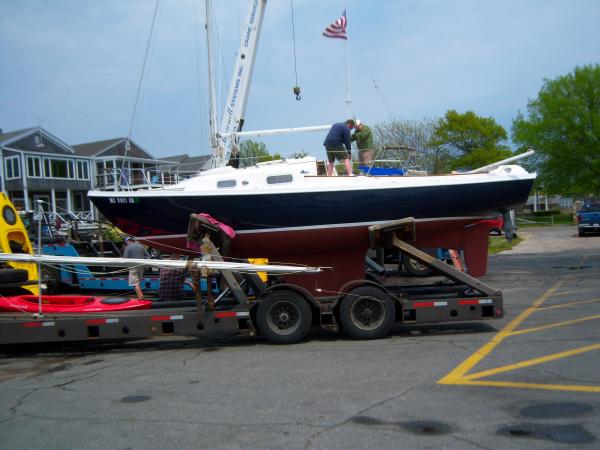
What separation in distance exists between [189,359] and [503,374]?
3744mm

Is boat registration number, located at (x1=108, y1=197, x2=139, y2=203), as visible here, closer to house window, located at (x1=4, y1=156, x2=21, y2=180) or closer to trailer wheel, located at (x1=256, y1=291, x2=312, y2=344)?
trailer wheel, located at (x1=256, y1=291, x2=312, y2=344)

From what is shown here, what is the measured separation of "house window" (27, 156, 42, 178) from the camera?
30.4 metres

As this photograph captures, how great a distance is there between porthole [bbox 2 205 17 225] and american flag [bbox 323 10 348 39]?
6608 millimetres

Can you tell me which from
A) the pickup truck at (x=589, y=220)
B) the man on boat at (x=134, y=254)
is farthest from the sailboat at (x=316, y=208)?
the pickup truck at (x=589, y=220)

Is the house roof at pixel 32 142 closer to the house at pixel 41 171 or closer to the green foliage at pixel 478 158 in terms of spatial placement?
the house at pixel 41 171

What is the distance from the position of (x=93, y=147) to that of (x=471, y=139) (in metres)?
30.0

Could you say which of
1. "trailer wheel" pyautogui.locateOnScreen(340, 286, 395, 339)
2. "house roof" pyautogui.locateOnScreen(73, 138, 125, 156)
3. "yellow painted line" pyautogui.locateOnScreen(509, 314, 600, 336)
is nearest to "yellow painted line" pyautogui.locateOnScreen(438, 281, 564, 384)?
"yellow painted line" pyautogui.locateOnScreen(509, 314, 600, 336)

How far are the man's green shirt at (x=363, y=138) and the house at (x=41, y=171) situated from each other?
23044 mm

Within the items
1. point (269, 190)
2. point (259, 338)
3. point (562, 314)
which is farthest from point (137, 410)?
point (562, 314)

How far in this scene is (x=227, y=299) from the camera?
320 inches

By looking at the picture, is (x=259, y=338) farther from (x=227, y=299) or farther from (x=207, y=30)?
(x=207, y=30)

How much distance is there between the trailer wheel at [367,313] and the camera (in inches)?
287

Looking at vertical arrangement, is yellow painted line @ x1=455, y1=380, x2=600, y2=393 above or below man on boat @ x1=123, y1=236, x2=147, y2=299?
below

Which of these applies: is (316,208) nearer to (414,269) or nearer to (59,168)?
(414,269)
